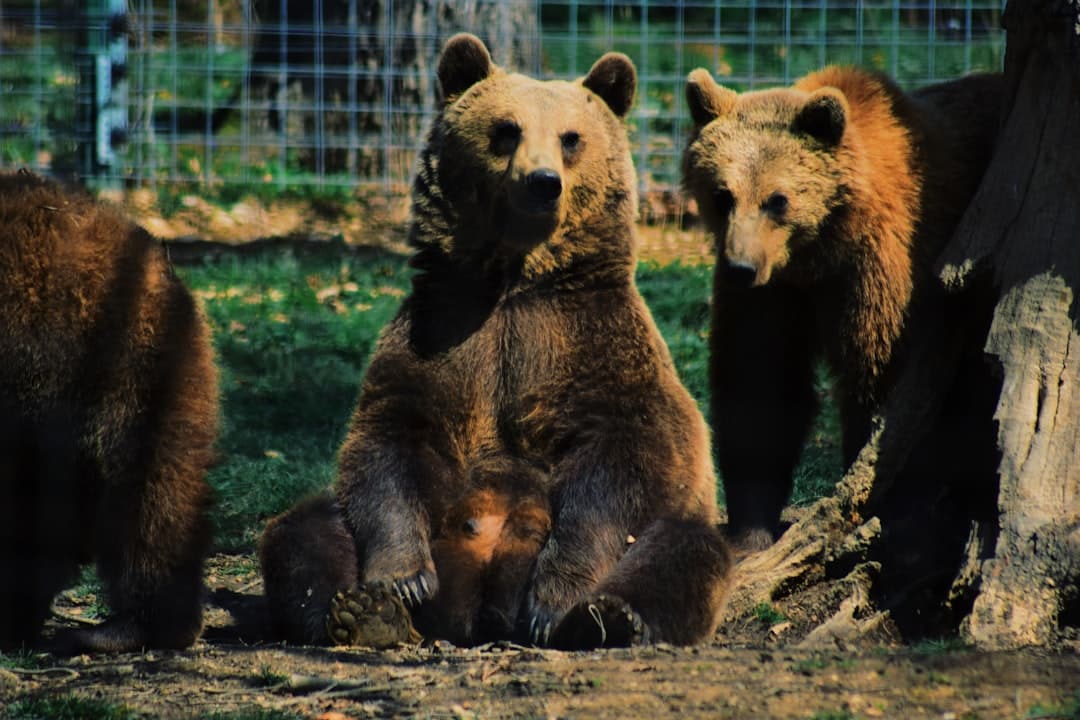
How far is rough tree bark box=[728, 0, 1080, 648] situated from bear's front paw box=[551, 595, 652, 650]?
634 mm

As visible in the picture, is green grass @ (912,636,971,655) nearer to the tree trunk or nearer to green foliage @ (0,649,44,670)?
the tree trunk

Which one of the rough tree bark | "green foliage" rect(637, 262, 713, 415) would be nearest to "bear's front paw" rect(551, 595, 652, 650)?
the rough tree bark

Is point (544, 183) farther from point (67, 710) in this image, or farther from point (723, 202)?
point (67, 710)

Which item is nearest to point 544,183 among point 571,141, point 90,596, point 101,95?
point 571,141

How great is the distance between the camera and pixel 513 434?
5086mm

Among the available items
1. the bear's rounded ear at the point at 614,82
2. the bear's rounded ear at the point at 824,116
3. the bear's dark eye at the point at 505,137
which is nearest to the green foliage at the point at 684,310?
the bear's rounded ear at the point at 824,116

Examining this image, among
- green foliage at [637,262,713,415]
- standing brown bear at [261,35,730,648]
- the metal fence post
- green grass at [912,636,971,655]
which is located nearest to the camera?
green grass at [912,636,971,655]

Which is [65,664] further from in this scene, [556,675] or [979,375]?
[979,375]

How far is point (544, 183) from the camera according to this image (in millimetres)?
4984

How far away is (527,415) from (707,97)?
177 centimetres

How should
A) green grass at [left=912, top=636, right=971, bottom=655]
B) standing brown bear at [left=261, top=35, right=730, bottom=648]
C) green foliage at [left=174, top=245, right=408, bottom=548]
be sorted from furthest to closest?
green foliage at [left=174, top=245, right=408, bottom=548]
standing brown bear at [left=261, top=35, right=730, bottom=648]
green grass at [left=912, top=636, right=971, bottom=655]

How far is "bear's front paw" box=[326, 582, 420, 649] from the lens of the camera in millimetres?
4613

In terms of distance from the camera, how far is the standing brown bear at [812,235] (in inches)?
221

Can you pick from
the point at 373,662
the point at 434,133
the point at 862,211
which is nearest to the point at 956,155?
the point at 862,211
